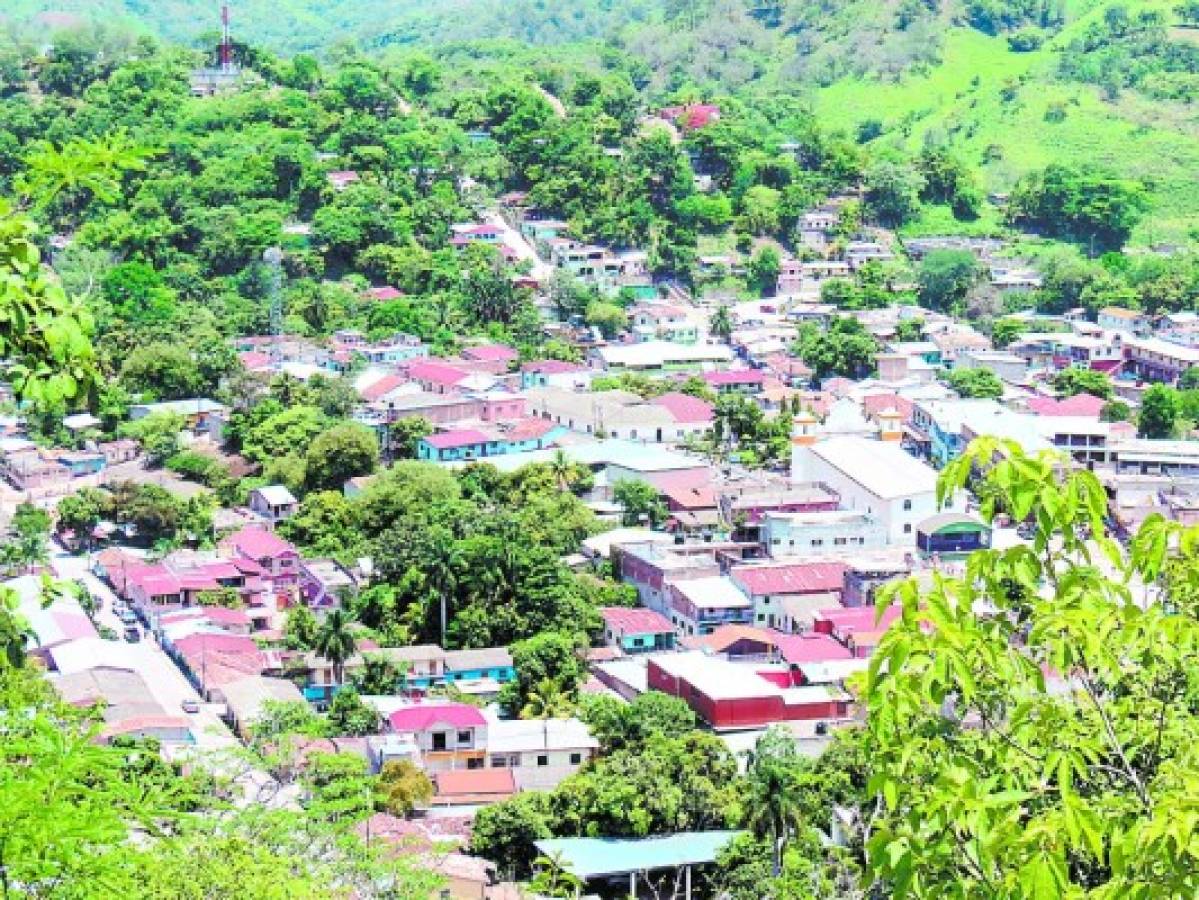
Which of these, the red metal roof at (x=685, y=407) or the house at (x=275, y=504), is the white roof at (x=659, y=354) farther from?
the house at (x=275, y=504)

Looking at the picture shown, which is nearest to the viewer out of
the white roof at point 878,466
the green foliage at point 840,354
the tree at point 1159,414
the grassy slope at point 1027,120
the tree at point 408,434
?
the white roof at point 878,466

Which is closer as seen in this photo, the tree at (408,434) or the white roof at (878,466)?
the white roof at (878,466)

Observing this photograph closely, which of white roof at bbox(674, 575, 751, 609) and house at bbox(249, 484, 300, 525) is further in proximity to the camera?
house at bbox(249, 484, 300, 525)

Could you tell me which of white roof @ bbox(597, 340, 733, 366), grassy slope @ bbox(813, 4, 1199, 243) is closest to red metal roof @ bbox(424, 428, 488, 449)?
white roof @ bbox(597, 340, 733, 366)

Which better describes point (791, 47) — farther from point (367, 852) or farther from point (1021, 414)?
point (367, 852)

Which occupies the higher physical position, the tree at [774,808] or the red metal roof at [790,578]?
the tree at [774,808]

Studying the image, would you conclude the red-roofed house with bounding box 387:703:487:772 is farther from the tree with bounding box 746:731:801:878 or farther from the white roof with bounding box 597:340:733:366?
the white roof with bounding box 597:340:733:366

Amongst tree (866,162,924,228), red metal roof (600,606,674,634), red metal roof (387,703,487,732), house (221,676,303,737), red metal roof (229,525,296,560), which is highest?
tree (866,162,924,228)

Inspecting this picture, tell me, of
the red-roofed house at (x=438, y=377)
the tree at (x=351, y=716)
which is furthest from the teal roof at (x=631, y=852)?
the red-roofed house at (x=438, y=377)
